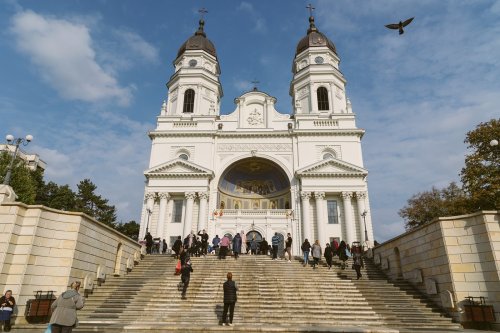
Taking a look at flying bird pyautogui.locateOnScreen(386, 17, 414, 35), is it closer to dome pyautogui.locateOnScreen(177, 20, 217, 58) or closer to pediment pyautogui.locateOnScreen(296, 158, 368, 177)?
pediment pyautogui.locateOnScreen(296, 158, 368, 177)

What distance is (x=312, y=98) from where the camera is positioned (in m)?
36.6

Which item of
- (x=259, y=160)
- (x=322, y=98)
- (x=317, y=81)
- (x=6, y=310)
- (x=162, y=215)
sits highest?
(x=317, y=81)

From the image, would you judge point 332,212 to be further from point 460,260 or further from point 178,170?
point 460,260

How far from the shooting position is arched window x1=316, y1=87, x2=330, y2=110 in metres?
36.7

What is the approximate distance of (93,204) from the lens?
4522 cm

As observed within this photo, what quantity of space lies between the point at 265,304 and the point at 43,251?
821cm

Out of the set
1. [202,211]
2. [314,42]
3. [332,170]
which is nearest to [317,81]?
[314,42]

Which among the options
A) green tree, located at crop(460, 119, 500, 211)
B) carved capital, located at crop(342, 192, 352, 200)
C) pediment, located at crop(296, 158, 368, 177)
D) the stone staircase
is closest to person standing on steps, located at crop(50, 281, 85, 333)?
the stone staircase

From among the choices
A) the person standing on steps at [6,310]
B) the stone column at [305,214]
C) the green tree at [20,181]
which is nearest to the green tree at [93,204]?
the green tree at [20,181]

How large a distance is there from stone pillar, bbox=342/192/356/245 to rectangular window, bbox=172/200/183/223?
49.4ft

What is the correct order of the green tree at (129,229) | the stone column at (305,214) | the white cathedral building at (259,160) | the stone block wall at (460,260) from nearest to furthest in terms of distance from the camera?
the stone block wall at (460,260)
the stone column at (305,214)
the white cathedral building at (259,160)
the green tree at (129,229)

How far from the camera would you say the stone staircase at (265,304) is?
996 centimetres

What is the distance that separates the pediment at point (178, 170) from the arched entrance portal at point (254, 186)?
3.07 meters

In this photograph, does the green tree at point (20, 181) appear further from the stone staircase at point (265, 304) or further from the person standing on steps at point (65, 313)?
the person standing on steps at point (65, 313)
